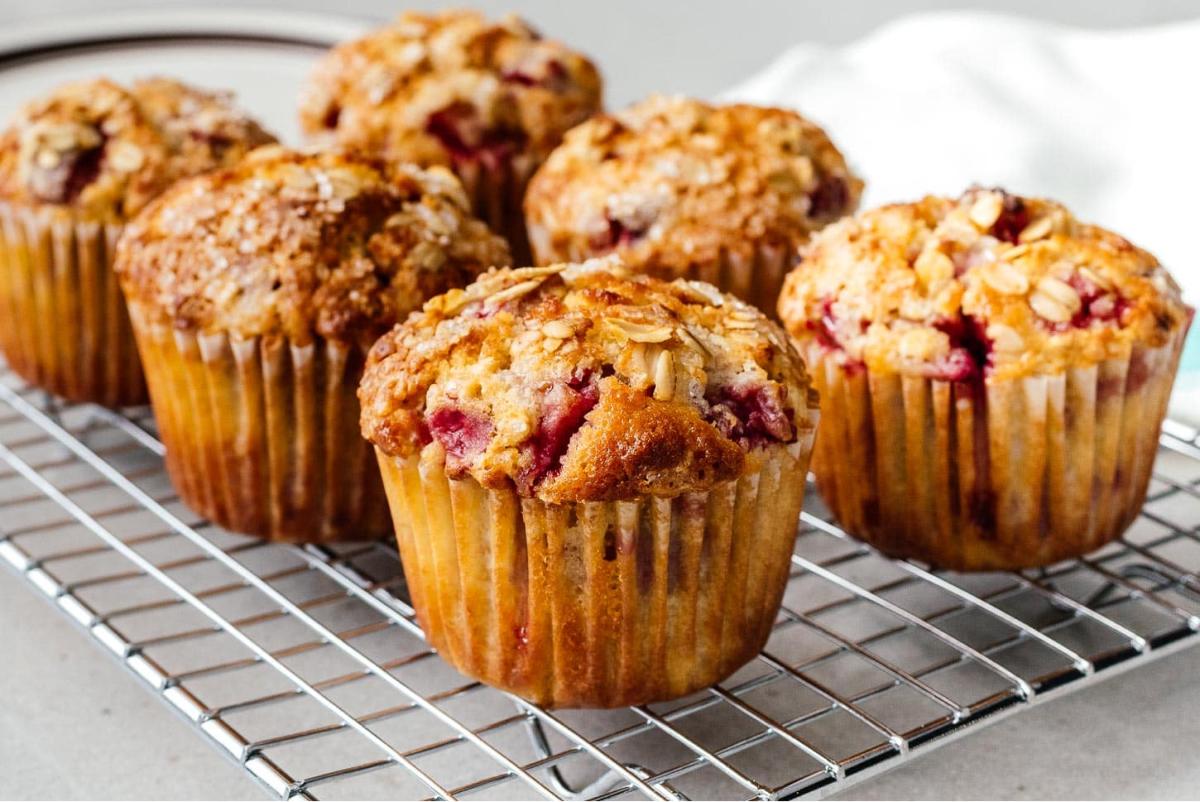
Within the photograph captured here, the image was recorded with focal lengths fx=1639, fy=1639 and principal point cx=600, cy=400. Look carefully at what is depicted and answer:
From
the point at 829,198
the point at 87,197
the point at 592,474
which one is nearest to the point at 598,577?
the point at 592,474

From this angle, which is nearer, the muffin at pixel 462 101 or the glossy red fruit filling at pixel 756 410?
the glossy red fruit filling at pixel 756 410

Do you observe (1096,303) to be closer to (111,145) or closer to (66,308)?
(111,145)

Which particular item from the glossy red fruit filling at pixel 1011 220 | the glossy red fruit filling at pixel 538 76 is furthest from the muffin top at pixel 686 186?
the glossy red fruit filling at pixel 1011 220

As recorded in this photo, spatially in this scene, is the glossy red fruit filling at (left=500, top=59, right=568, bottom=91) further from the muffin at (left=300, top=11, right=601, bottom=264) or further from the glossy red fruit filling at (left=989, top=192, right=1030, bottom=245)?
the glossy red fruit filling at (left=989, top=192, right=1030, bottom=245)

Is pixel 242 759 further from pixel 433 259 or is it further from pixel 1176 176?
pixel 1176 176

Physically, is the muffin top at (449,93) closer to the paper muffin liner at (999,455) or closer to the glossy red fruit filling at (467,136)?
the glossy red fruit filling at (467,136)

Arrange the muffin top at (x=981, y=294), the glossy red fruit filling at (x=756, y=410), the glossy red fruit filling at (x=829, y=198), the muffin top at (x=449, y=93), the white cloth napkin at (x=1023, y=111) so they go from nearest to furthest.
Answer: the glossy red fruit filling at (x=756, y=410)
the muffin top at (x=981, y=294)
the glossy red fruit filling at (x=829, y=198)
the muffin top at (x=449, y=93)
the white cloth napkin at (x=1023, y=111)
